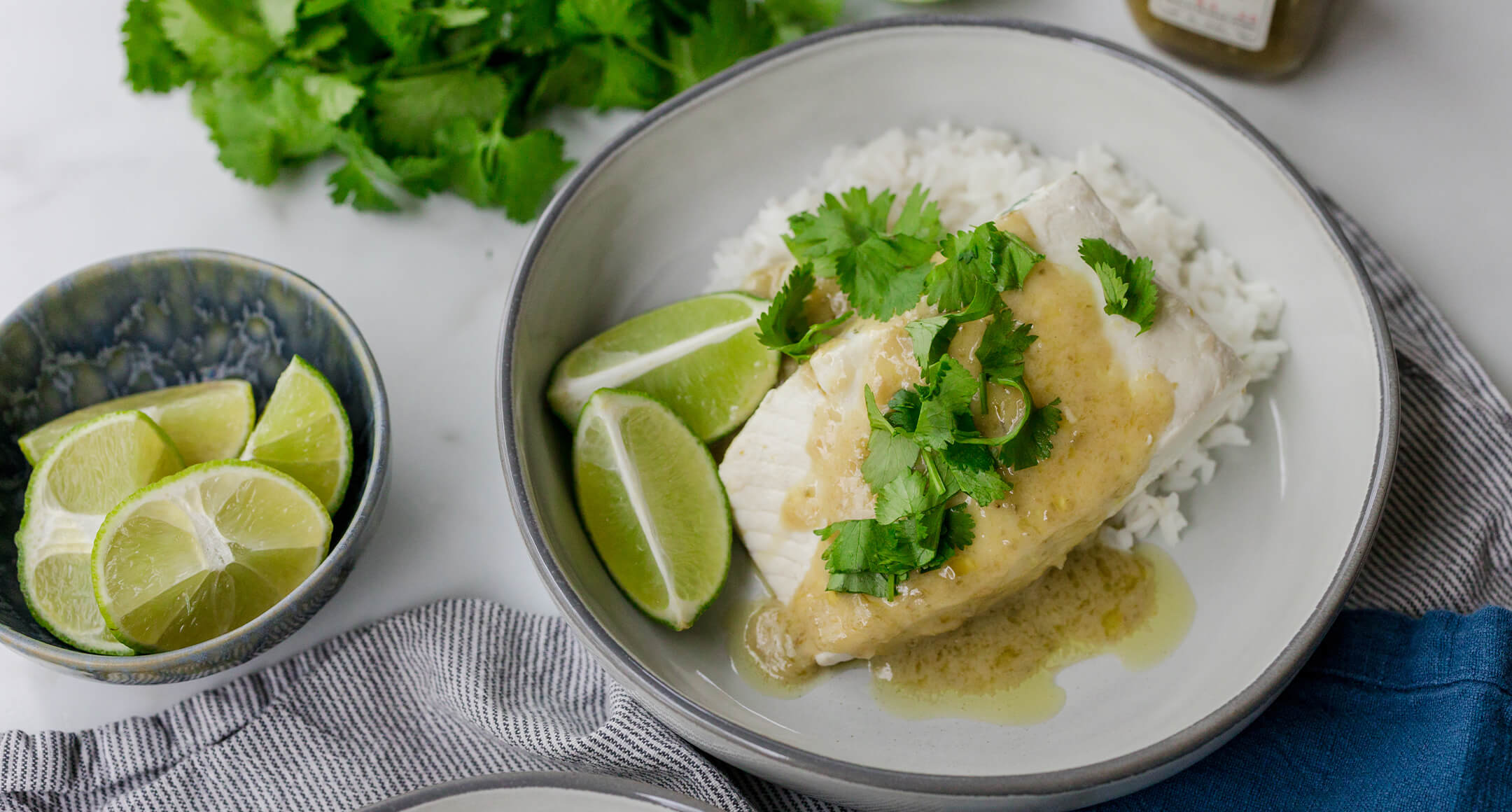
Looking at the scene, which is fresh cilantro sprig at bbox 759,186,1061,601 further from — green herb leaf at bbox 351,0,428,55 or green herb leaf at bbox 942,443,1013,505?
green herb leaf at bbox 351,0,428,55

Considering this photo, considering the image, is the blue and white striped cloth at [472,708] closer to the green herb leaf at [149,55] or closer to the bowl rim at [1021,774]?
the bowl rim at [1021,774]

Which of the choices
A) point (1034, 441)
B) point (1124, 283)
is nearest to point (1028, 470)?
point (1034, 441)

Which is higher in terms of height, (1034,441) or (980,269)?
(980,269)

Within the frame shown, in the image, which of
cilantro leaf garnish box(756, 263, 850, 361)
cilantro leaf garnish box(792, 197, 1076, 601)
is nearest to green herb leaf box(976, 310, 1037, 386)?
cilantro leaf garnish box(792, 197, 1076, 601)

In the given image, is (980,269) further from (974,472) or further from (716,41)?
(716,41)

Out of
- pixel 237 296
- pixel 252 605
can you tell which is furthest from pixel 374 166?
pixel 252 605

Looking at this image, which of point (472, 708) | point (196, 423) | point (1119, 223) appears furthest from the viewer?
point (1119, 223)
